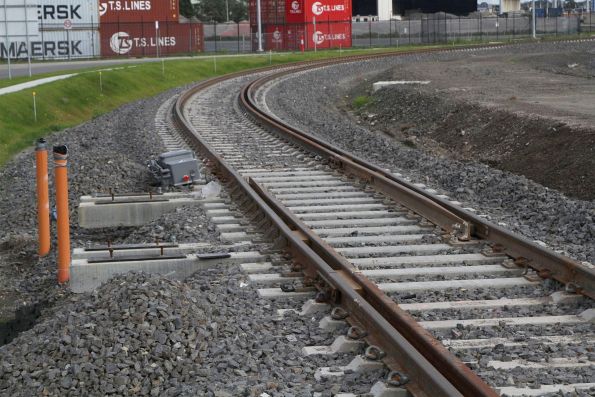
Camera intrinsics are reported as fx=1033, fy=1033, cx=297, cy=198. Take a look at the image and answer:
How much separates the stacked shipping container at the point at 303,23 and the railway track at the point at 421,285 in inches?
2431

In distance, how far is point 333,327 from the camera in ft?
24.4

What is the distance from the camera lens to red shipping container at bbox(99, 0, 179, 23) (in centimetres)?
7419

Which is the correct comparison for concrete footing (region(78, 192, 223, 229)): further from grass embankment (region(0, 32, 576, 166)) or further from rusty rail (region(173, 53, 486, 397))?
grass embankment (region(0, 32, 576, 166))

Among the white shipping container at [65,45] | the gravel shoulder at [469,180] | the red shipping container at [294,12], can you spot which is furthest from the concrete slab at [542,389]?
A: the red shipping container at [294,12]

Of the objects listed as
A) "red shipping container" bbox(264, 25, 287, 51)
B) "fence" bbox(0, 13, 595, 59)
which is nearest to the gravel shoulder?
"fence" bbox(0, 13, 595, 59)

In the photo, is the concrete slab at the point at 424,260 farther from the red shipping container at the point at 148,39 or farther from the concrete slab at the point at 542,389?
the red shipping container at the point at 148,39

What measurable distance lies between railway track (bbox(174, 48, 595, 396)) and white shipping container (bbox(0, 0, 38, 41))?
67.1ft

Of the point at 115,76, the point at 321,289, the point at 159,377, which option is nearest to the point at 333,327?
the point at 321,289

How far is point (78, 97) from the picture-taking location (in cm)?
3284

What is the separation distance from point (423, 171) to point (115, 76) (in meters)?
25.4

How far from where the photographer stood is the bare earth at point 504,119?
1588 cm

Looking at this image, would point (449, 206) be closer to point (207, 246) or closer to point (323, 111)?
point (207, 246)

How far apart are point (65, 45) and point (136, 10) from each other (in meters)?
7.53

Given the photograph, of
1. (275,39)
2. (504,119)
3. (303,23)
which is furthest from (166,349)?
(303,23)
